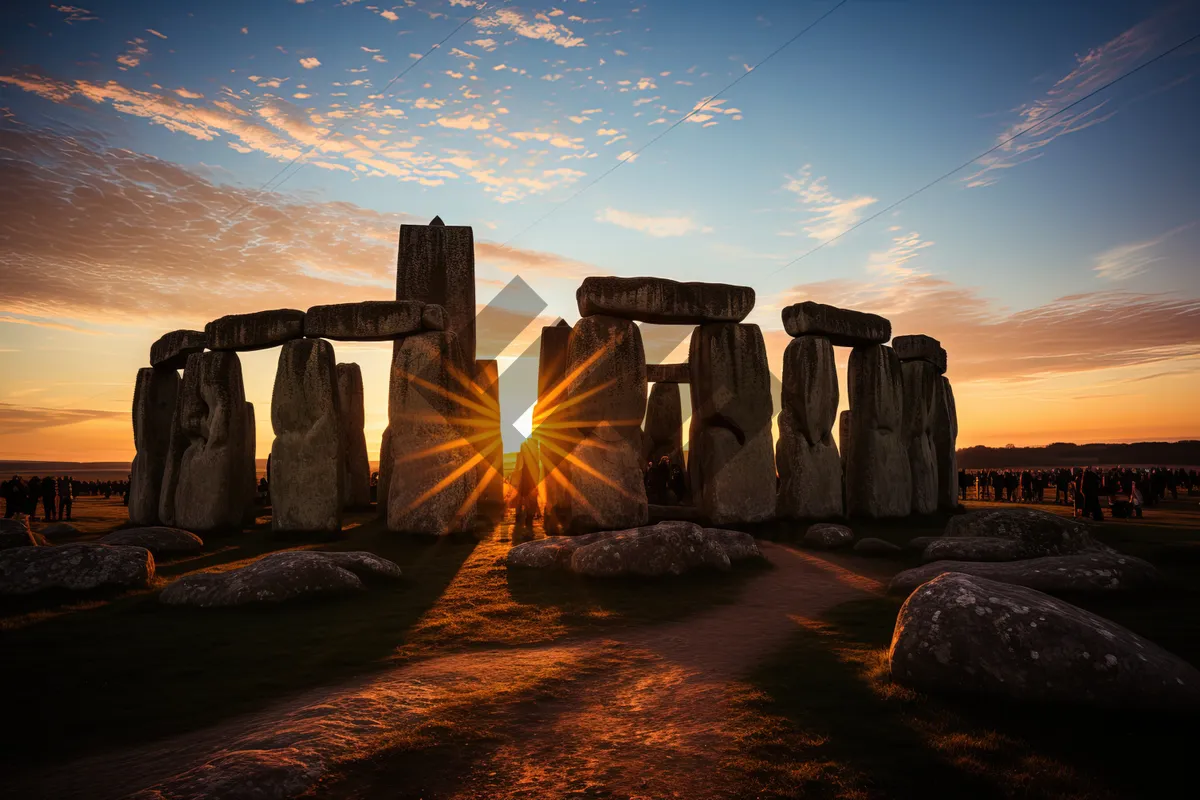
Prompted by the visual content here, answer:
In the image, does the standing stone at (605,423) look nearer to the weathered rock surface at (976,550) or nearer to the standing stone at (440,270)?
the standing stone at (440,270)

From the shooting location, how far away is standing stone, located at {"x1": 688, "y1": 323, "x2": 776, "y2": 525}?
13781mm

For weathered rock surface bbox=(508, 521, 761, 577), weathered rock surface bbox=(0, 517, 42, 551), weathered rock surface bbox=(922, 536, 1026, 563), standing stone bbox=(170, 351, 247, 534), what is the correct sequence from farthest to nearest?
1. standing stone bbox=(170, 351, 247, 534)
2. weathered rock surface bbox=(0, 517, 42, 551)
3. weathered rock surface bbox=(922, 536, 1026, 563)
4. weathered rock surface bbox=(508, 521, 761, 577)

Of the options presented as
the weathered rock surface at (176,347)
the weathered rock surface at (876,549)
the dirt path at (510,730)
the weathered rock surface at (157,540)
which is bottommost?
the dirt path at (510,730)

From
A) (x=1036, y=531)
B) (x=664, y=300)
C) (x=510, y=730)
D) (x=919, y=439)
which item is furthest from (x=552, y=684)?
(x=919, y=439)

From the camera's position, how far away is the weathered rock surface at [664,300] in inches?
519

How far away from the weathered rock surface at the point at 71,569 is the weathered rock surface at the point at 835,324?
1268cm

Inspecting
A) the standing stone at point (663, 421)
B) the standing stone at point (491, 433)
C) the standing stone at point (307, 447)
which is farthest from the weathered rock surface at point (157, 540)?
the standing stone at point (663, 421)

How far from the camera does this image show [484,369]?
18875 mm

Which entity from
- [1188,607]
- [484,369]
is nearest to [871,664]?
[1188,607]

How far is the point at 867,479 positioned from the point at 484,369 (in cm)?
1042

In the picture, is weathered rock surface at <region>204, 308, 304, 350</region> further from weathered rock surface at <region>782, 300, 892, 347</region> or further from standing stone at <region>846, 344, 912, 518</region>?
standing stone at <region>846, 344, 912, 518</region>

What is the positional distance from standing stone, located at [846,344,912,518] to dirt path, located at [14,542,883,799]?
33.6 feet

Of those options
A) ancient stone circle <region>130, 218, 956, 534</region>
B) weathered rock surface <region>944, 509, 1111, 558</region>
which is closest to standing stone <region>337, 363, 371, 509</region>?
ancient stone circle <region>130, 218, 956, 534</region>

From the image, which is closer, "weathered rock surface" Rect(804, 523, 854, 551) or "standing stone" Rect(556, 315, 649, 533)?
"weathered rock surface" Rect(804, 523, 854, 551)
